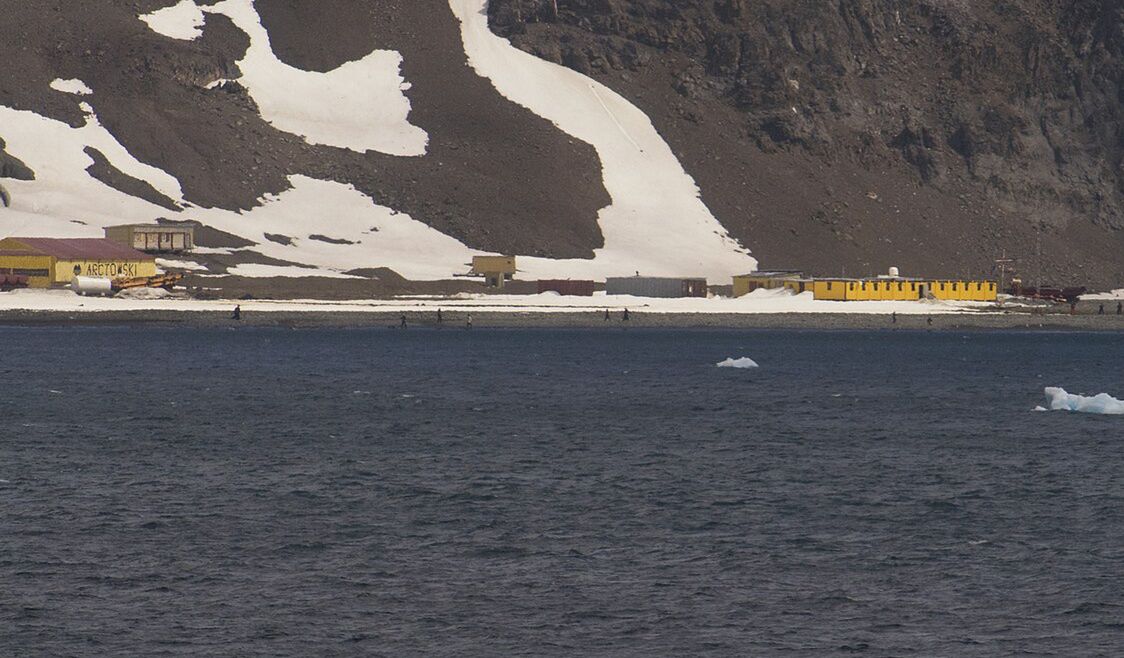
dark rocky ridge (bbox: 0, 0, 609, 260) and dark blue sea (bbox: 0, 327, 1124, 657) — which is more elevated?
dark rocky ridge (bbox: 0, 0, 609, 260)

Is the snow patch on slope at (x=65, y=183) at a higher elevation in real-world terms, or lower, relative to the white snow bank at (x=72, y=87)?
lower

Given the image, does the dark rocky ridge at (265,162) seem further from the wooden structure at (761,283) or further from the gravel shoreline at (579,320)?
the gravel shoreline at (579,320)

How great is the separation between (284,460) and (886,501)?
19.2 metres

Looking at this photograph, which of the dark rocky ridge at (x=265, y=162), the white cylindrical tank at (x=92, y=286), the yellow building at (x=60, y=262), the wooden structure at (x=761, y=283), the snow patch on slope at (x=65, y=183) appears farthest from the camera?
the dark rocky ridge at (x=265, y=162)

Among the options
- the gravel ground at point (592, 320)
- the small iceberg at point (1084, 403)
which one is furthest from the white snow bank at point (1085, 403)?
the gravel ground at point (592, 320)

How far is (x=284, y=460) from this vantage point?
177 feet

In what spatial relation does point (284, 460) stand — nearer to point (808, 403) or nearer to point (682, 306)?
point (808, 403)

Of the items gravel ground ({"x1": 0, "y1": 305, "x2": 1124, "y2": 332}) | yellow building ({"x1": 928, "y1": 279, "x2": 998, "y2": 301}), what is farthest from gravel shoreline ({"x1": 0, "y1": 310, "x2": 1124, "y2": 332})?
yellow building ({"x1": 928, "y1": 279, "x2": 998, "y2": 301})

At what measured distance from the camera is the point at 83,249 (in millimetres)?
152250

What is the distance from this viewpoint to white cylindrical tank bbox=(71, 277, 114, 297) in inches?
5768

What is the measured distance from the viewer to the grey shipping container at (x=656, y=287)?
16400 cm

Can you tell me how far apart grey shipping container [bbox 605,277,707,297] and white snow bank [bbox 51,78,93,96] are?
6824 centimetres

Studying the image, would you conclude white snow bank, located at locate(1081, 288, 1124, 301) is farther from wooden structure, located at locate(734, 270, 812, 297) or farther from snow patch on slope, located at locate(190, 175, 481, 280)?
snow patch on slope, located at locate(190, 175, 481, 280)

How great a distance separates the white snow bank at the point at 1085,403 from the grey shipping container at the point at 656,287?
292ft
